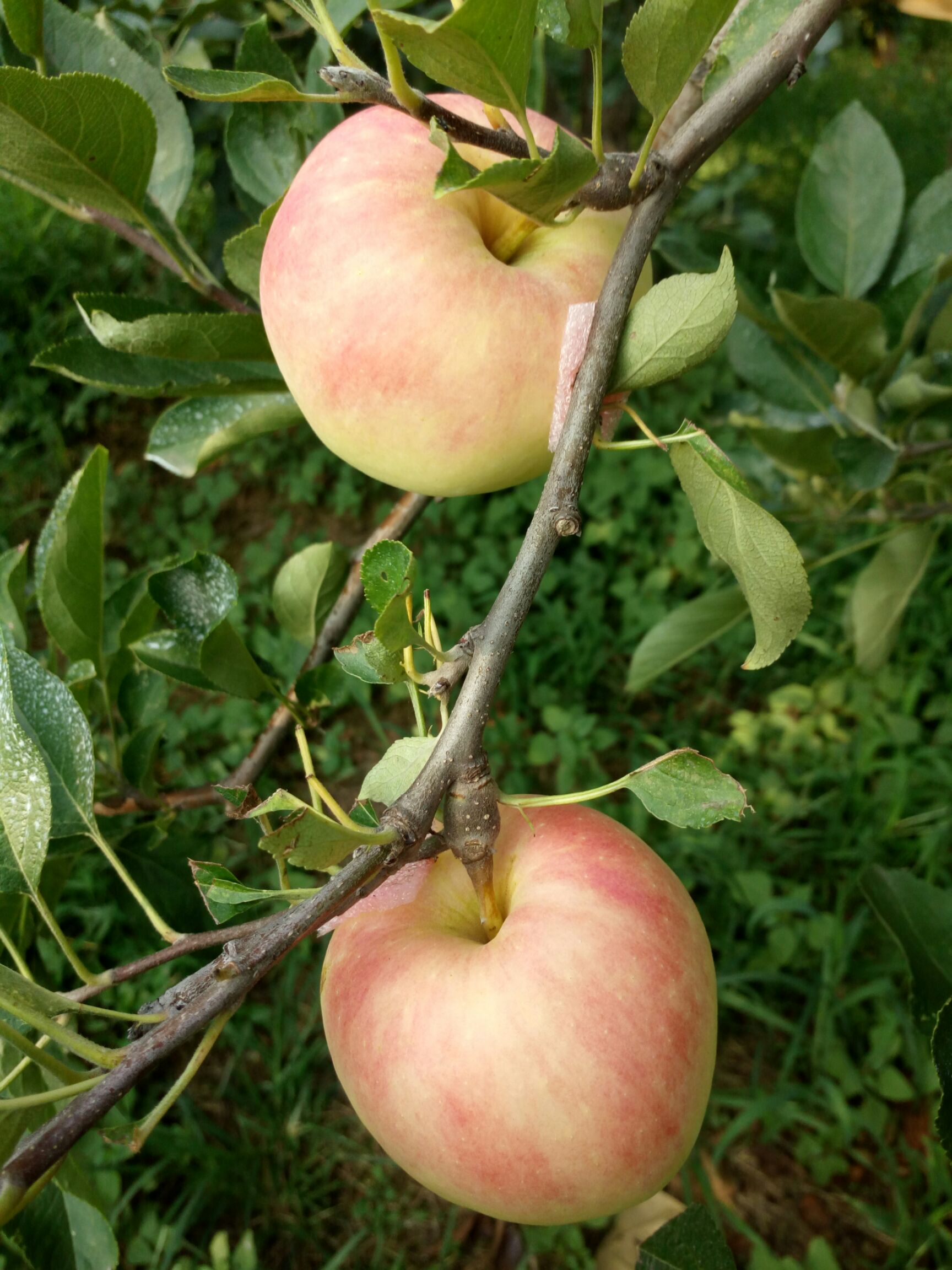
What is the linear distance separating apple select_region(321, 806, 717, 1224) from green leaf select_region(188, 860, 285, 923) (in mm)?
114

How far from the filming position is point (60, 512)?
32.9 inches

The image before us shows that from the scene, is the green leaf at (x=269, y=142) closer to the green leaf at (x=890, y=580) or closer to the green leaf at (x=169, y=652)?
the green leaf at (x=169, y=652)

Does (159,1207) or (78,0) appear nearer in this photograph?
(78,0)

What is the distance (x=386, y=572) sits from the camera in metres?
0.47

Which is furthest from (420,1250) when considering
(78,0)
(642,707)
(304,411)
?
(78,0)

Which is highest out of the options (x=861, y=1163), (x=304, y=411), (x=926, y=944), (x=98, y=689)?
(x=304, y=411)

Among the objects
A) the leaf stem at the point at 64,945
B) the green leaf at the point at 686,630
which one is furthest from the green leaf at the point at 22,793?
the green leaf at the point at 686,630

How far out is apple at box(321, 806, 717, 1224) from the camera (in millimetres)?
487

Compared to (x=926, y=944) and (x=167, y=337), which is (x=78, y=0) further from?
(x=926, y=944)

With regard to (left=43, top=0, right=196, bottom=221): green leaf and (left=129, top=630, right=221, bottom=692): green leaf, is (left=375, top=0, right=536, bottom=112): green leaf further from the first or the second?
(left=129, top=630, right=221, bottom=692): green leaf

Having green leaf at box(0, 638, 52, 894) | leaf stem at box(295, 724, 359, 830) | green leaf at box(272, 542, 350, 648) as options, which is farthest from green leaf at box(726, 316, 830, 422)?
green leaf at box(0, 638, 52, 894)

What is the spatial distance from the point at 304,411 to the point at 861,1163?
1.24m

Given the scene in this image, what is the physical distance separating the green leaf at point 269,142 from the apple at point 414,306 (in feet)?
0.75

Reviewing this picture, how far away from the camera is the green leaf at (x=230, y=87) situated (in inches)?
18.4
